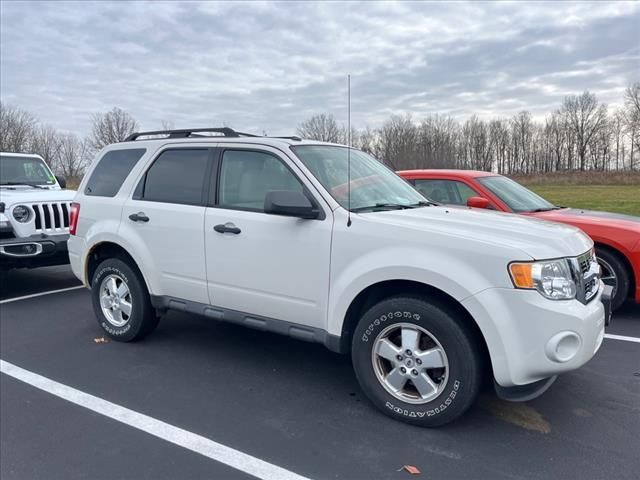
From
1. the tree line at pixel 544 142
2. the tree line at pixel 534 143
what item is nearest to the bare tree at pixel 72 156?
the tree line at pixel 534 143

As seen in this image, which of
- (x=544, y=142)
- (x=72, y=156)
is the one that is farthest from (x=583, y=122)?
(x=72, y=156)

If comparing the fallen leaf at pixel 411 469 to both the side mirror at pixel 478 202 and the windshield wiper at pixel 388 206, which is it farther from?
the side mirror at pixel 478 202

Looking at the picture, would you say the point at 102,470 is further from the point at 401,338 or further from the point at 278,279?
the point at 401,338

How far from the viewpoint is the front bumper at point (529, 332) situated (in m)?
2.99

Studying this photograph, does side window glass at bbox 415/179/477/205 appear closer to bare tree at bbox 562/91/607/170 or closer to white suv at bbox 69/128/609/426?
white suv at bbox 69/128/609/426

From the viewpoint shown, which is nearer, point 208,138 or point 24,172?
point 208,138

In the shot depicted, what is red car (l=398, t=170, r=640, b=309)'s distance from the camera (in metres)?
5.63

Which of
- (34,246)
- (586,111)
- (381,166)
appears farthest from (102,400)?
(586,111)

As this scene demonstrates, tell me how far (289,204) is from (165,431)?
173 cm

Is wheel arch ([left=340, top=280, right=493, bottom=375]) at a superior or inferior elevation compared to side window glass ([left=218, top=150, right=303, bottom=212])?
inferior

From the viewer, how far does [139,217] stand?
15.6 feet

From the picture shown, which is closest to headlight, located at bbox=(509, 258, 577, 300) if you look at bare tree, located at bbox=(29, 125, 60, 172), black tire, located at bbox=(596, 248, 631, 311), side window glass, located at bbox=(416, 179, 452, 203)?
black tire, located at bbox=(596, 248, 631, 311)

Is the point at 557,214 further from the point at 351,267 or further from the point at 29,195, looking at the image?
the point at 29,195

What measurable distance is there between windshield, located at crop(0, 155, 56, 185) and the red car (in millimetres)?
6298
